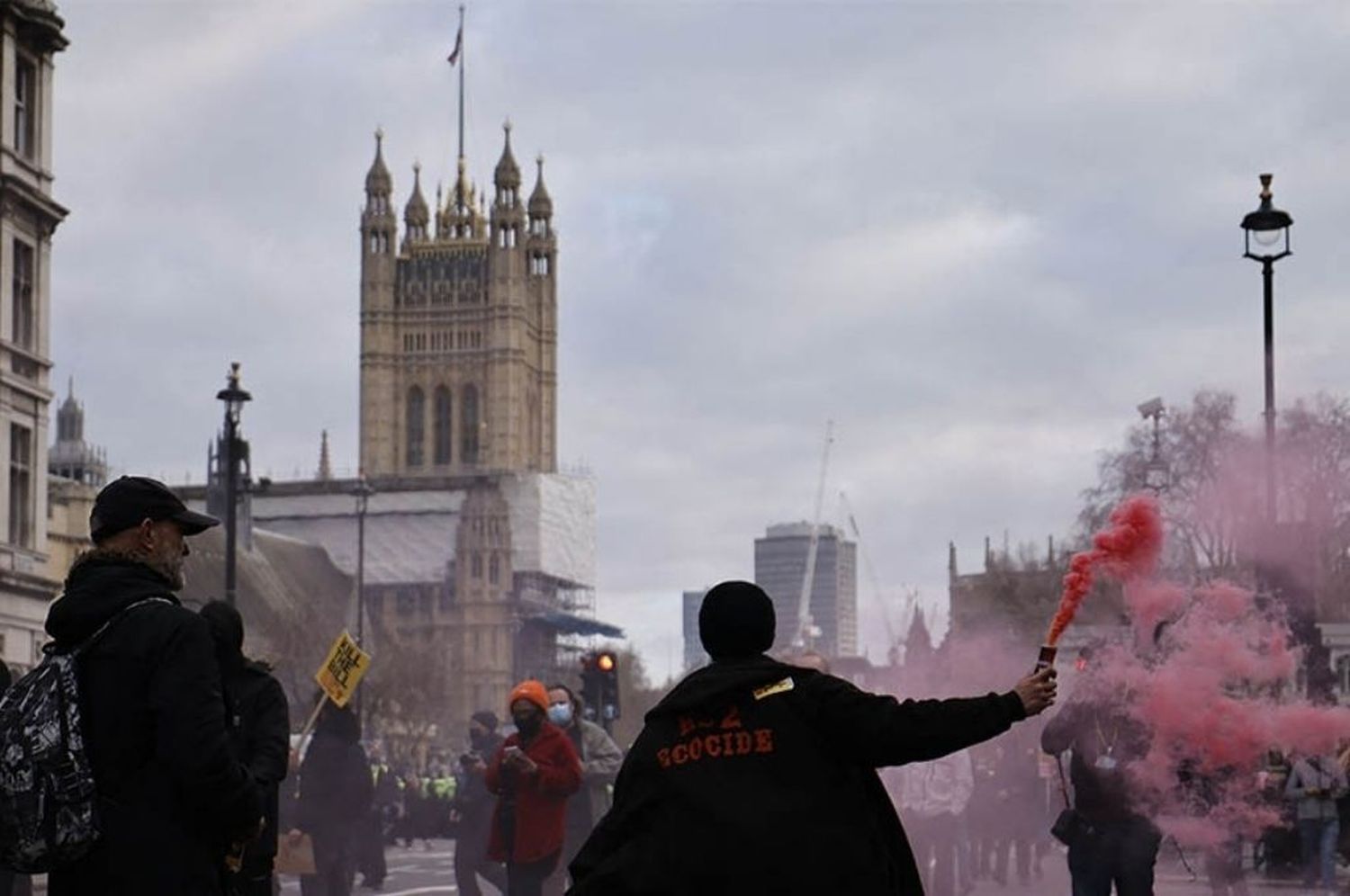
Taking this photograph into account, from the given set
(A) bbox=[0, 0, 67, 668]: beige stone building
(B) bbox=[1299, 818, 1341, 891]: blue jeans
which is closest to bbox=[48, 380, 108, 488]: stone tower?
(A) bbox=[0, 0, 67, 668]: beige stone building

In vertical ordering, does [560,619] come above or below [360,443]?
below

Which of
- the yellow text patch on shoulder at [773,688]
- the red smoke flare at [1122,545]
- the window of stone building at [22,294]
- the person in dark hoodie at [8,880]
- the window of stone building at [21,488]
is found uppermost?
the window of stone building at [22,294]

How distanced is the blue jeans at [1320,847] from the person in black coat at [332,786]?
9354 mm

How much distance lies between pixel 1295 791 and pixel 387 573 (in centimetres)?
15562

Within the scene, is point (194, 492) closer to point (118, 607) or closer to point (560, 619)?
point (560, 619)

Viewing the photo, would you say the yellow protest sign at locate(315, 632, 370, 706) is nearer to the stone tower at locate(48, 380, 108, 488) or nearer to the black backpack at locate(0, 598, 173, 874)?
the black backpack at locate(0, 598, 173, 874)

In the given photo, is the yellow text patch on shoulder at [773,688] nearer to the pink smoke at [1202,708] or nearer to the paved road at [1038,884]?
the pink smoke at [1202,708]

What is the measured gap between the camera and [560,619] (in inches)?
7156

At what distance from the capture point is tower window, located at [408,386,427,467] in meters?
196

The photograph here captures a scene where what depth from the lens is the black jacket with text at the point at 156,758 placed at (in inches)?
282

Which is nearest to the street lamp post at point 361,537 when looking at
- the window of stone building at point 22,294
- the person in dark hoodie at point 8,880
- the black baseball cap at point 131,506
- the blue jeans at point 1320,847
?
the window of stone building at point 22,294

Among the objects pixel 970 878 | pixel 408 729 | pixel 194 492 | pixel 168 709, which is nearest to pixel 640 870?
pixel 168 709

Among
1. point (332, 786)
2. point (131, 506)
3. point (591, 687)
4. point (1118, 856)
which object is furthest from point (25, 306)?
point (131, 506)

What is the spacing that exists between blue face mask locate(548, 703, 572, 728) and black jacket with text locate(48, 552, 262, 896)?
11.8 meters
